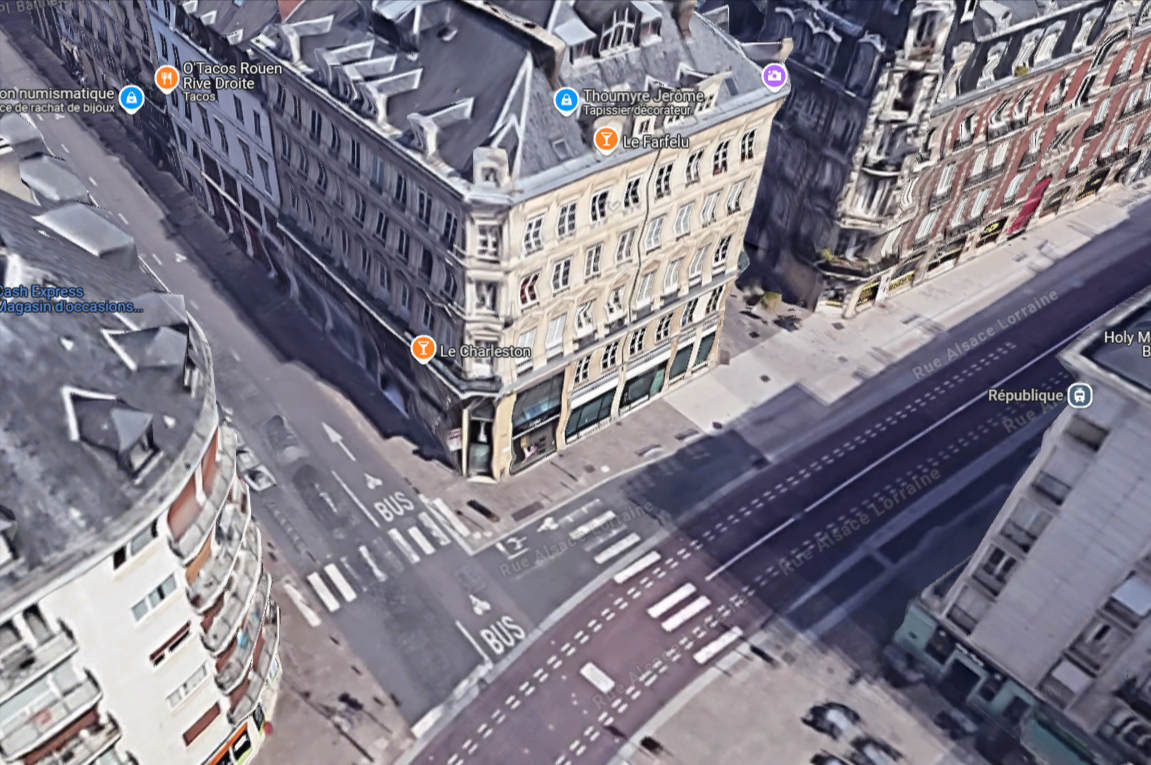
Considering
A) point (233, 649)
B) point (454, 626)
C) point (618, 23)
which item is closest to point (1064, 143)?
point (618, 23)

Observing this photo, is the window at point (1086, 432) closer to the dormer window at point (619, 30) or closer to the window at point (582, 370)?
the window at point (582, 370)

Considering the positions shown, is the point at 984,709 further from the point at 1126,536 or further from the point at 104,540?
the point at 104,540

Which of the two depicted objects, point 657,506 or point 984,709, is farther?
point 657,506

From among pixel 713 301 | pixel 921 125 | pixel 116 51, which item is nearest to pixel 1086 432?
pixel 713 301

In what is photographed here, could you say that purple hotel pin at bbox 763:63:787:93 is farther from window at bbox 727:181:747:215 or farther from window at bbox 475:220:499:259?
window at bbox 475:220:499:259

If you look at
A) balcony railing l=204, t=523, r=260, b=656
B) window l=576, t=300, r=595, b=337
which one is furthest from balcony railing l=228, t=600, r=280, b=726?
window l=576, t=300, r=595, b=337
